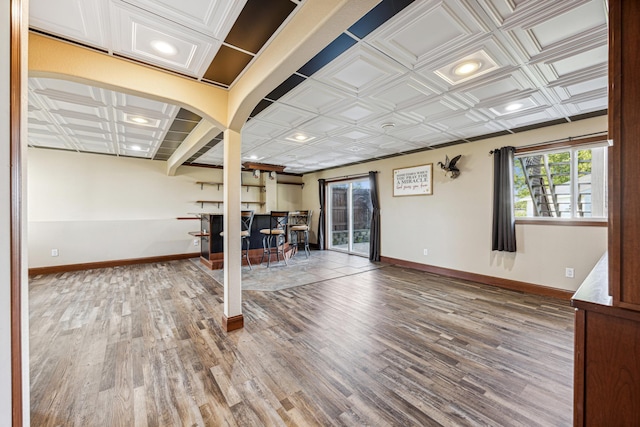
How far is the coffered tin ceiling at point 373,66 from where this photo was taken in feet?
5.16

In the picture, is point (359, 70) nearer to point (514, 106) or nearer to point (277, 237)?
point (514, 106)

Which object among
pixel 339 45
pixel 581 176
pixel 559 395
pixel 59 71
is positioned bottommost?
pixel 559 395

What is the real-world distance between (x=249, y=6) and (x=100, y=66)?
1352 mm

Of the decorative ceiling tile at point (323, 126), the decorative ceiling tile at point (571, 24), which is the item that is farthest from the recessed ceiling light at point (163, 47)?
the decorative ceiling tile at point (571, 24)

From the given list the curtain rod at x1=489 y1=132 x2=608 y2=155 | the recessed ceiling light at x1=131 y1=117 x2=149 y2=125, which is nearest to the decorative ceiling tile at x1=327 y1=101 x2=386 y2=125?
the curtain rod at x1=489 y1=132 x2=608 y2=155

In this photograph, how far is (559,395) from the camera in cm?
167

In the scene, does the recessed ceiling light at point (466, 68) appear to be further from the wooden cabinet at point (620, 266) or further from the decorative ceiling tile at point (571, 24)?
the wooden cabinet at point (620, 266)

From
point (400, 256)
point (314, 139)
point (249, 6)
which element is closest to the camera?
point (249, 6)

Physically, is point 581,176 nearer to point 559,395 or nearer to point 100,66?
point 559,395

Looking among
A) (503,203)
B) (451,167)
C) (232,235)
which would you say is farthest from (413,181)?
(232,235)

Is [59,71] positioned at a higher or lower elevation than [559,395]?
higher

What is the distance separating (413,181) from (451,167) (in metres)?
0.87

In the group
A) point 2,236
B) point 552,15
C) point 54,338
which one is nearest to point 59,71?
point 2,236

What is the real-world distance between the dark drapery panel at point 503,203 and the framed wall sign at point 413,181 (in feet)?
3.79
